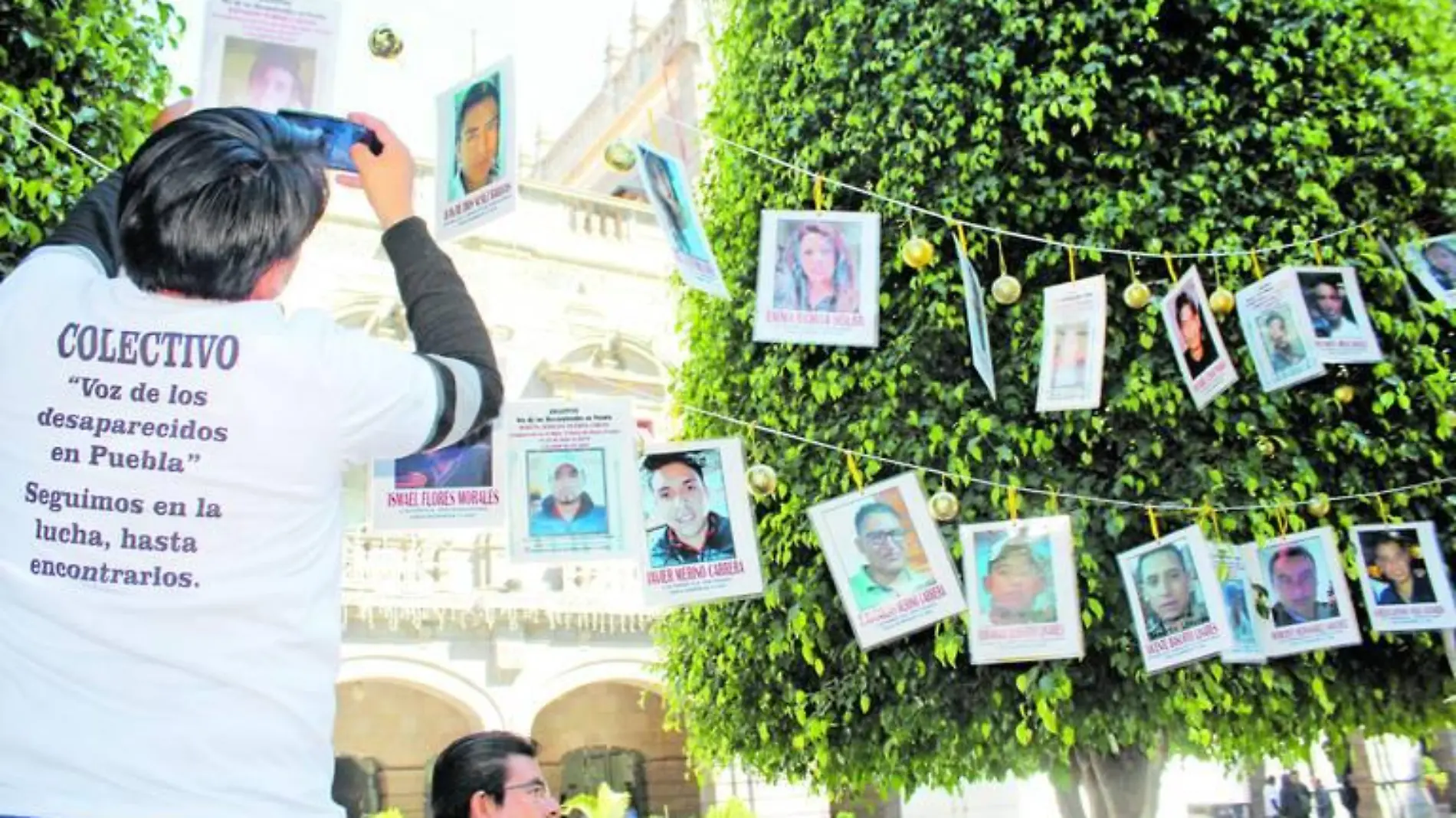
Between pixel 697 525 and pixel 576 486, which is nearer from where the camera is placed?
pixel 576 486

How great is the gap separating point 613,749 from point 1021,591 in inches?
473

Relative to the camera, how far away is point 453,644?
43.9 ft

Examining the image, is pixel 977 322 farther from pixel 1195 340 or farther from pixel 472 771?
pixel 472 771

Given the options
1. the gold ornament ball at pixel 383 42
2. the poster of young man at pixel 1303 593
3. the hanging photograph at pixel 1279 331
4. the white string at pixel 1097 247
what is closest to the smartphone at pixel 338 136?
the gold ornament ball at pixel 383 42

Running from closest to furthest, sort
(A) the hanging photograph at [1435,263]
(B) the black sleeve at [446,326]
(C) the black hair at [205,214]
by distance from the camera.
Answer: (C) the black hair at [205,214], (B) the black sleeve at [446,326], (A) the hanging photograph at [1435,263]

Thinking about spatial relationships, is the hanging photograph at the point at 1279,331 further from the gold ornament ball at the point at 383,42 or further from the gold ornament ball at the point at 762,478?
the gold ornament ball at the point at 383,42

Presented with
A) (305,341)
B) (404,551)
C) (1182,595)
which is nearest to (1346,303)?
(1182,595)

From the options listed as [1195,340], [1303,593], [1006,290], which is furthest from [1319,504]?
[1006,290]

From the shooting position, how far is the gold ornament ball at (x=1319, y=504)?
5496mm

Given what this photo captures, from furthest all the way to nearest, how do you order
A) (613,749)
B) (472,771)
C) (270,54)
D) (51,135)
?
(613,749) < (472,771) < (270,54) < (51,135)

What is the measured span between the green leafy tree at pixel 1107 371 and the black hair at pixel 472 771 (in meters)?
1.92

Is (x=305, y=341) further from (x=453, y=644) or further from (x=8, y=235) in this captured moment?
(x=453, y=644)

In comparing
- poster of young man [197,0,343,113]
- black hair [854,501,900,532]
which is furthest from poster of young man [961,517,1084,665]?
poster of young man [197,0,343,113]

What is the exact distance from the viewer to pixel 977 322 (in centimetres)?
529
